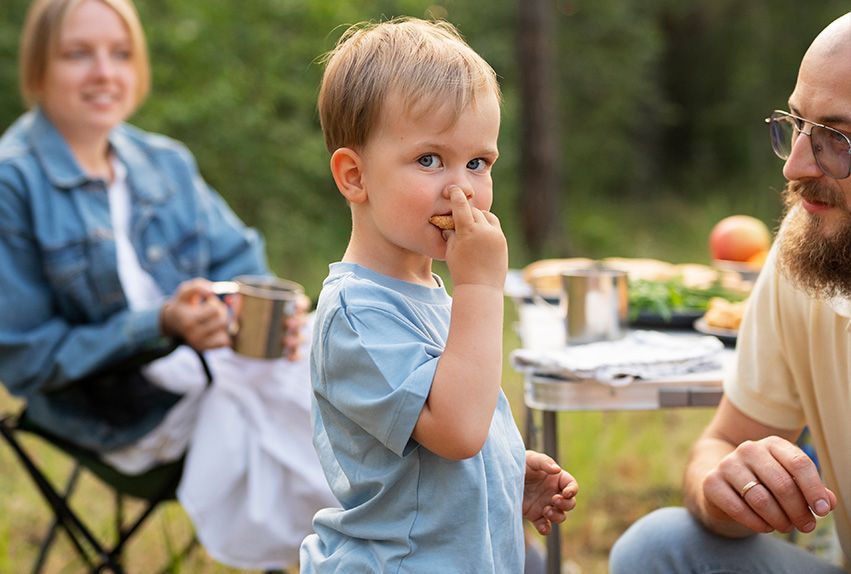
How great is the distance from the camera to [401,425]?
1.46 m

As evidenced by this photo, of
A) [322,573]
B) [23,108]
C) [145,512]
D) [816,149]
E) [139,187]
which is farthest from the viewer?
[23,108]

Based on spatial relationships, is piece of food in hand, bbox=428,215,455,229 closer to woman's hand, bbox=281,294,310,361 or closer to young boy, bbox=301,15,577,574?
young boy, bbox=301,15,577,574

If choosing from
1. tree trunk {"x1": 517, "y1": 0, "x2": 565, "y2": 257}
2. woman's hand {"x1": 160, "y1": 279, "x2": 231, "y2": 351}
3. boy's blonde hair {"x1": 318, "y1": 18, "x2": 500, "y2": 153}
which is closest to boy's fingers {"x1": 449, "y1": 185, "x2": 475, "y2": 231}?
boy's blonde hair {"x1": 318, "y1": 18, "x2": 500, "y2": 153}

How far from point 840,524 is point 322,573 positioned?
998 mm

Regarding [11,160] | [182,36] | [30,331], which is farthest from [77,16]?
[182,36]

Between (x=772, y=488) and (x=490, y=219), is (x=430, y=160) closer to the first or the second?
(x=490, y=219)

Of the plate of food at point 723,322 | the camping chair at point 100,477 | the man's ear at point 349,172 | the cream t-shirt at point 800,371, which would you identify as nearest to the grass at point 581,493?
the camping chair at point 100,477

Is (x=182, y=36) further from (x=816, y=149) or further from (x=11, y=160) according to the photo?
(x=816, y=149)

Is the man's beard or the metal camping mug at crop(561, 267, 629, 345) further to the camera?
the metal camping mug at crop(561, 267, 629, 345)

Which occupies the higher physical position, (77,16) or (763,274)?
(77,16)

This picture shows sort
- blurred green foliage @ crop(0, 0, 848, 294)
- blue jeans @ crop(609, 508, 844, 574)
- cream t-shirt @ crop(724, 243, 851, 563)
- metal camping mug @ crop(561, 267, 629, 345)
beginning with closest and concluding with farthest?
cream t-shirt @ crop(724, 243, 851, 563)
blue jeans @ crop(609, 508, 844, 574)
metal camping mug @ crop(561, 267, 629, 345)
blurred green foliage @ crop(0, 0, 848, 294)

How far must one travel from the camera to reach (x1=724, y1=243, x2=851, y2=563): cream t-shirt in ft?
6.40

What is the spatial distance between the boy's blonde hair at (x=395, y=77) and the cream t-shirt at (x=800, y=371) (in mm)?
723

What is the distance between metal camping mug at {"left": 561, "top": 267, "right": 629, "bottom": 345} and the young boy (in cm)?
100
